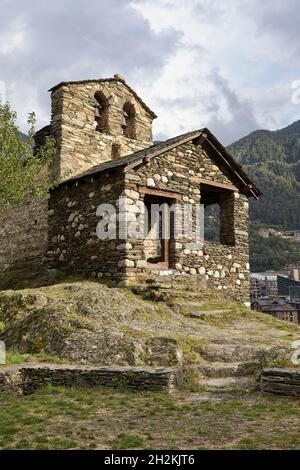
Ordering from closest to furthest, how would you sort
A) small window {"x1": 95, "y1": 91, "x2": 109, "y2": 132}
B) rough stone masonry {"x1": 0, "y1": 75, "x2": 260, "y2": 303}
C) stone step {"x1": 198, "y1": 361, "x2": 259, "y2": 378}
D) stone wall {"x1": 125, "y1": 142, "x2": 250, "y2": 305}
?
stone step {"x1": 198, "y1": 361, "x2": 259, "y2": 378} → rough stone masonry {"x1": 0, "y1": 75, "x2": 260, "y2": 303} → stone wall {"x1": 125, "y1": 142, "x2": 250, "y2": 305} → small window {"x1": 95, "y1": 91, "x2": 109, "y2": 132}

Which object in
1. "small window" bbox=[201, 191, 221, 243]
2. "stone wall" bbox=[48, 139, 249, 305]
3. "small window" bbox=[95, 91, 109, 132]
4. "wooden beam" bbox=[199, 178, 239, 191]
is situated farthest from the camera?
"small window" bbox=[95, 91, 109, 132]

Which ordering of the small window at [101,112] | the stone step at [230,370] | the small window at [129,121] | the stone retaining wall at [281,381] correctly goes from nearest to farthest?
the stone retaining wall at [281,381] → the stone step at [230,370] → the small window at [101,112] → the small window at [129,121]

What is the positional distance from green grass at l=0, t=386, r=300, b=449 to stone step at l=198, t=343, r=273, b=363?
1.90m

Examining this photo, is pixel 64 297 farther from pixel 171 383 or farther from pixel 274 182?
pixel 274 182

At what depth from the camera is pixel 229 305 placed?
1541 cm

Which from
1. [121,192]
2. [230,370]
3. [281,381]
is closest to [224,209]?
[121,192]

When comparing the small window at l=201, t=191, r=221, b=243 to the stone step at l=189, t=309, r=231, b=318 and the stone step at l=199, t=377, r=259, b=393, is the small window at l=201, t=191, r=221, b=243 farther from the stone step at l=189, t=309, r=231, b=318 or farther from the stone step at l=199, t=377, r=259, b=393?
the stone step at l=199, t=377, r=259, b=393

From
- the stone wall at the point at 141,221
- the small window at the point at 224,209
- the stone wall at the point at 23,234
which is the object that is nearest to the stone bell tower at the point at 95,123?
the stone wall at the point at 23,234

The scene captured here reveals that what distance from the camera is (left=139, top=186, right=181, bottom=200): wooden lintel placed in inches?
626

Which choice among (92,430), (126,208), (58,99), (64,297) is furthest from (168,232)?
(92,430)

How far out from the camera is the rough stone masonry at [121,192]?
15719 mm

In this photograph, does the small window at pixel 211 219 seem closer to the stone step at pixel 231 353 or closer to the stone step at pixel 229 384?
the stone step at pixel 231 353

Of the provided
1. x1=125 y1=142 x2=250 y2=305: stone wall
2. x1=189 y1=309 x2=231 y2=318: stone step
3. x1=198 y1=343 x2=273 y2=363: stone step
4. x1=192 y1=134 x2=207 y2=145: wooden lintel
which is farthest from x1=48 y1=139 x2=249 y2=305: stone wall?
x1=198 y1=343 x2=273 y2=363: stone step

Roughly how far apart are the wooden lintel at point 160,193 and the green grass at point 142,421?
848 centimetres
